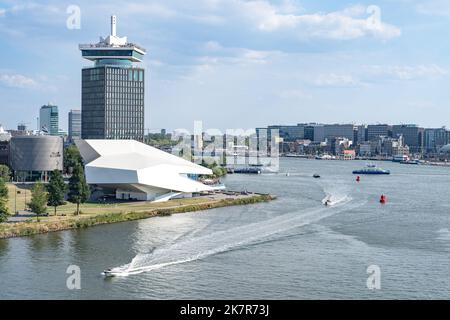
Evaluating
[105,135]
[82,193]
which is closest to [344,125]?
[105,135]

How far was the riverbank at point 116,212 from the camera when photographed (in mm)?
21734

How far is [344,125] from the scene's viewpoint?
513 feet

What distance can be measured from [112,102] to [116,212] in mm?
40174

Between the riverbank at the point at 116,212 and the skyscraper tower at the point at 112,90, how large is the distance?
3075 cm

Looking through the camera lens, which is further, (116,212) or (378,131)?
(378,131)

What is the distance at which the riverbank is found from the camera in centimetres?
2173

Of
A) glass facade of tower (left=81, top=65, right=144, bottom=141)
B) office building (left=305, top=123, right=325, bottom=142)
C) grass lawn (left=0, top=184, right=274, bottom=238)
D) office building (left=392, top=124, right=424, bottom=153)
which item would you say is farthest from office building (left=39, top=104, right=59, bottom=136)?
grass lawn (left=0, top=184, right=274, bottom=238)

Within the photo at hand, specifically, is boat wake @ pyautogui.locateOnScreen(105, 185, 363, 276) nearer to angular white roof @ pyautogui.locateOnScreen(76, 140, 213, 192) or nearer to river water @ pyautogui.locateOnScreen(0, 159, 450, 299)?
river water @ pyautogui.locateOnScreen(0, 159, 450, 299)

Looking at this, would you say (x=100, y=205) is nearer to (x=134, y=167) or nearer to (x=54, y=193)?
(x=134, y=167)

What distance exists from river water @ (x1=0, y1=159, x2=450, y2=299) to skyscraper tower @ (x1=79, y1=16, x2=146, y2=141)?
38.0 meters

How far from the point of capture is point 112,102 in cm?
6519

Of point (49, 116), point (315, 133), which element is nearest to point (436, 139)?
point (315, 133)

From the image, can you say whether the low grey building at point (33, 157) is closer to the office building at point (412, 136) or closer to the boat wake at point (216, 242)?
the boat wake at point (216, 242)
